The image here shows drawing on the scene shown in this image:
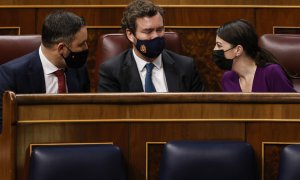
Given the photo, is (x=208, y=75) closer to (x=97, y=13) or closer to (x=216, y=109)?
(x=97, y=13)

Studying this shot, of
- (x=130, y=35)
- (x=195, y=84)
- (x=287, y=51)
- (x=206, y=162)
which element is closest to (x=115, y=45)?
(x=130, y=35)

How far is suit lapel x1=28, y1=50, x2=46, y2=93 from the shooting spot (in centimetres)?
100

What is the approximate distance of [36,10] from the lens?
1.30 m

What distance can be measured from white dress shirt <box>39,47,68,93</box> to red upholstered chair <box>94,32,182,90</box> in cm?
11

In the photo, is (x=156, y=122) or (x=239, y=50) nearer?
(x=156, y=122)

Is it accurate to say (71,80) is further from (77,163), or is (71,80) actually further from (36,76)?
(77,163)

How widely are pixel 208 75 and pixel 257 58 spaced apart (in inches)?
7.9

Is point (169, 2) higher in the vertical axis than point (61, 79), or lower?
higher

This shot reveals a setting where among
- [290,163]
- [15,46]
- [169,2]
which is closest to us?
[290,163]

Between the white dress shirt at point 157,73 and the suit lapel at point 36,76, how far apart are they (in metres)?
0.14

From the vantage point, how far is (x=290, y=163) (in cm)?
80

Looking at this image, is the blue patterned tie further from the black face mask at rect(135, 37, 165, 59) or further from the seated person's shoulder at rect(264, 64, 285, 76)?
the seated person's shoulder at rect(264, 64, 285, 76)

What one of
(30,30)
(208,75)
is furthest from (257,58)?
(30,30)

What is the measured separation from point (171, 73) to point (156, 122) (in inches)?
8.9
